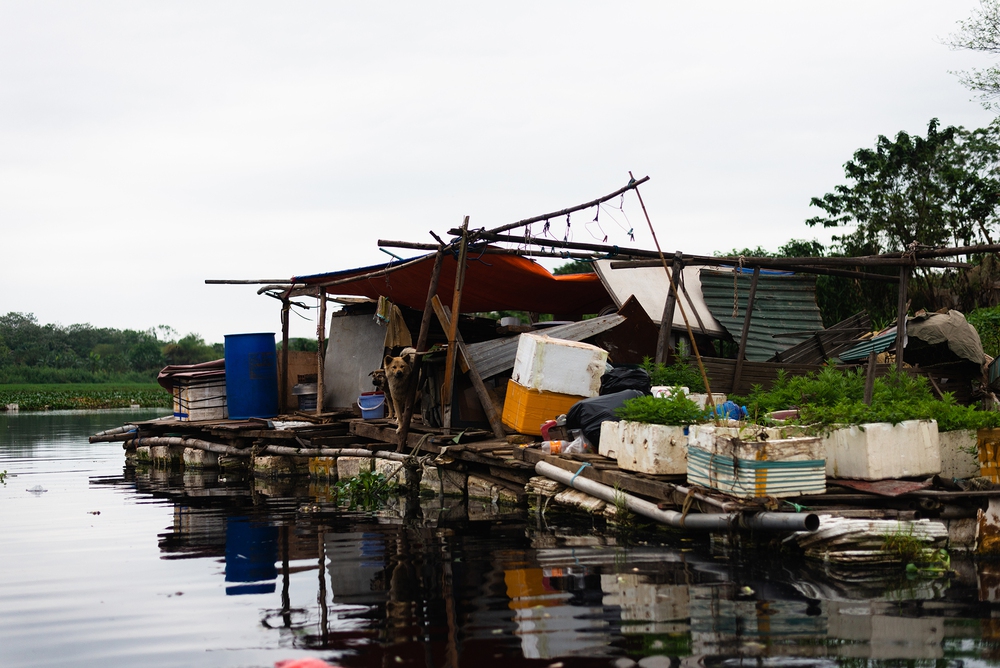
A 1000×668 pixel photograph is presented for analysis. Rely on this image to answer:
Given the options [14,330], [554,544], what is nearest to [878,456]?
[554,544]

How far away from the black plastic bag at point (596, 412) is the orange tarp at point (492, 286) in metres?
3.15

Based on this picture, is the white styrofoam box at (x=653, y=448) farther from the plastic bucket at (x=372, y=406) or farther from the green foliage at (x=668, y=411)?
the plastic bucket at (x=372, y=406)

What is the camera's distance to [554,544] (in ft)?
26.2

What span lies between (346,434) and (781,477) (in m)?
9.83

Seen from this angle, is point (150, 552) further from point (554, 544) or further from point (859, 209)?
point (859, 209)

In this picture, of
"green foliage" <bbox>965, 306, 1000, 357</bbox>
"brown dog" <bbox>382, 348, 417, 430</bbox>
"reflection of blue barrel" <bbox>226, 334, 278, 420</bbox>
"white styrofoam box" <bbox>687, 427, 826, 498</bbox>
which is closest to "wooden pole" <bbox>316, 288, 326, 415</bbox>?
"reflection of blue barrel" <bbox>226, 334, 278, 420</bbox>

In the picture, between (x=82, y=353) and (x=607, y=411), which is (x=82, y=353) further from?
(x=607, y=411)

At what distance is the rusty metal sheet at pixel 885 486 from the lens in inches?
279

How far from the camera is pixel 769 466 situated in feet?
22.7

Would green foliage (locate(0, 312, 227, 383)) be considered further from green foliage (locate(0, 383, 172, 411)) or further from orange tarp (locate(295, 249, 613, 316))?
orange tarp (locate(295, 249, 613, 316))

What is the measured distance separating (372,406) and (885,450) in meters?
9.09

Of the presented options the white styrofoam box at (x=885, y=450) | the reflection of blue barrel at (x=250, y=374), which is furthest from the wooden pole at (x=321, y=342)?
the white styrofoam box at (x=885, y=450)

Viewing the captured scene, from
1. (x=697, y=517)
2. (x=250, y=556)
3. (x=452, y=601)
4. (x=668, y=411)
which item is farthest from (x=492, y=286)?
(x=452, y=601)

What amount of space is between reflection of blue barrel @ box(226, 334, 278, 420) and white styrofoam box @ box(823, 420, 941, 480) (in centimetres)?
1193
